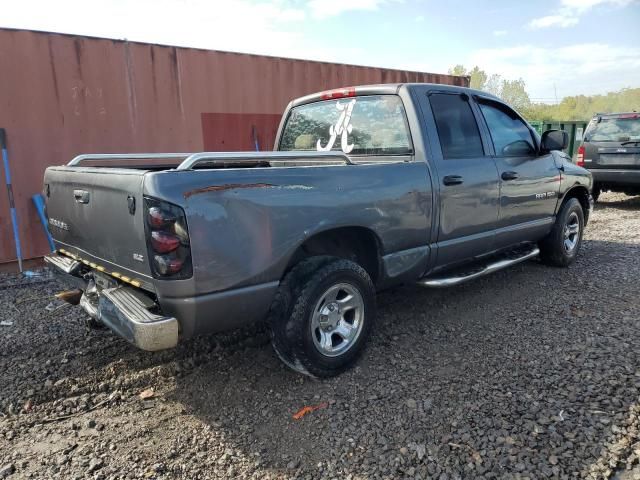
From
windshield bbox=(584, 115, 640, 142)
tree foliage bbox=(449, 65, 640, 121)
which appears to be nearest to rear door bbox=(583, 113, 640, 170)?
windshield bbox=(584, 115, 640, 142)

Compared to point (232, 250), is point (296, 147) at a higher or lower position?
higher

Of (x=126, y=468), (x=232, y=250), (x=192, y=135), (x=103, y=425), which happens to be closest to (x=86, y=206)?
(x=232, y=250)

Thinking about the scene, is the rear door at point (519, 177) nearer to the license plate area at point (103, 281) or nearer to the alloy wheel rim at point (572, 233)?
the alloy wheel rim at point (572, 233)

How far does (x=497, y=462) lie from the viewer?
223cm

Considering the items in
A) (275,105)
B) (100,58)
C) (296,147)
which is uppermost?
(100,58)

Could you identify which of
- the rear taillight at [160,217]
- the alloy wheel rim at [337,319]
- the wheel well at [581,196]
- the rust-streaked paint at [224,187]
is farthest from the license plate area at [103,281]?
the wheel well at [581,196]

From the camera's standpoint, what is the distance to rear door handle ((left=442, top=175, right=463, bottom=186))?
3.50 metres

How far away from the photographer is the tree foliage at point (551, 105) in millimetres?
43000

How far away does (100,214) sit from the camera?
268 centimetres

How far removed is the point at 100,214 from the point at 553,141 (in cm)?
391

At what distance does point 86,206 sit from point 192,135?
4320 millimetres

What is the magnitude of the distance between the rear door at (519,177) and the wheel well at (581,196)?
53 centimetres

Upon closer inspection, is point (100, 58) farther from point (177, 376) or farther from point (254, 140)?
point (177, 376)

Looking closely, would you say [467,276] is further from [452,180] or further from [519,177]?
[519,177]
